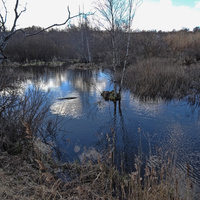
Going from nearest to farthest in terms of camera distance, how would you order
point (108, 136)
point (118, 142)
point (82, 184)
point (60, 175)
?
point (82, 184), point (60, 175), point (118, 142), point (108, 136)

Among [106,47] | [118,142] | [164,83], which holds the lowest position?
[118,142]

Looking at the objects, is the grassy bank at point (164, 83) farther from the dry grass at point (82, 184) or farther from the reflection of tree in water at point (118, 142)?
the dry grass at point (82, 184)

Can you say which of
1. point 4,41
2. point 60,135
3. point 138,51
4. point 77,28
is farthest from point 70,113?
point 77,28

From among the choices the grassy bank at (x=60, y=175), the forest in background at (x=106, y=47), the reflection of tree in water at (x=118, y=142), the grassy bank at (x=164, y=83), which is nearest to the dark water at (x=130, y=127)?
the reflection of tree in water at (x=118, y=142)

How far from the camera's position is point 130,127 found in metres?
5.36

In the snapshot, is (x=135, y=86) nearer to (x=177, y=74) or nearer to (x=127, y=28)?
(x=177, y=74)

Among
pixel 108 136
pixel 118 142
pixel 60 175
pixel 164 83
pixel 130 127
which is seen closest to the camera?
pixel 60 175

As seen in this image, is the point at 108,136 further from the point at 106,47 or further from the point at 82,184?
the point at 106,47

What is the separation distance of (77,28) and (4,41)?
23833 mm

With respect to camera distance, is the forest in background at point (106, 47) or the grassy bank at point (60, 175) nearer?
the grassy bank at point (60, 175)

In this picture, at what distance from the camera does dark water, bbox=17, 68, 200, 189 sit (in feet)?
13.2

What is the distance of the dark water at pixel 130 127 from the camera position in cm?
404

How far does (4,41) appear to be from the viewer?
76.4 inches

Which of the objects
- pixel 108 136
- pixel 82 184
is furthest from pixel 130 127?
pixel 82 184
